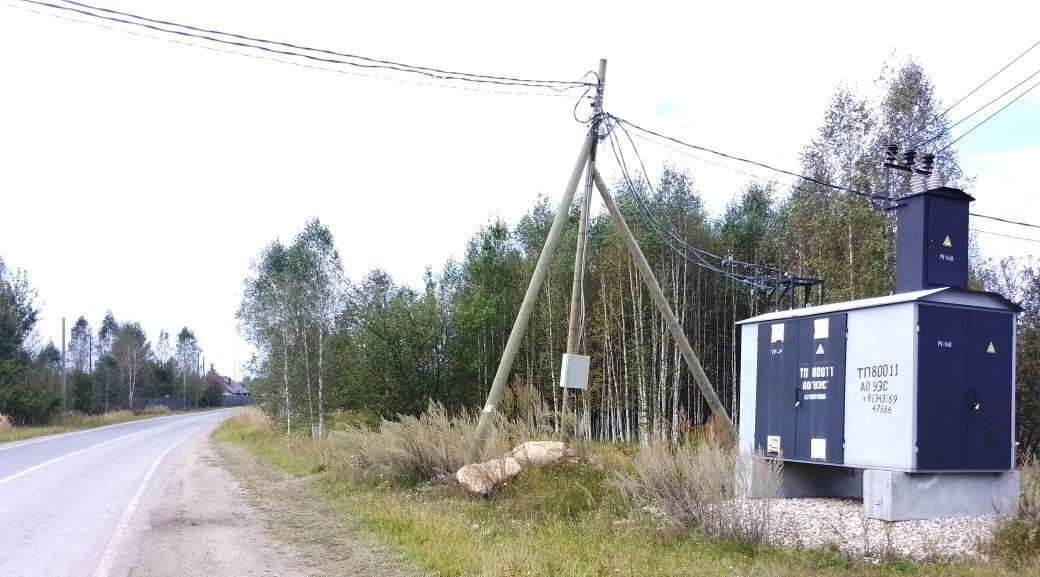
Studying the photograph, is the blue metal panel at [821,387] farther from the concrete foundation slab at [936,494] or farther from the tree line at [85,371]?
the tree line at [85,371]

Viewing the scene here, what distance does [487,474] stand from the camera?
1277cm

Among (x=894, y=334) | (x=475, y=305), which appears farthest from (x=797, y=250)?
(x=894, y=334)

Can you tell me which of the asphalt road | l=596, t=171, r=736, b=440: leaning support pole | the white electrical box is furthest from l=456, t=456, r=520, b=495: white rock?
the asphalt road

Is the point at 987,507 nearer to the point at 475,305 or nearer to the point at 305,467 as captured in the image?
the point at 305,467

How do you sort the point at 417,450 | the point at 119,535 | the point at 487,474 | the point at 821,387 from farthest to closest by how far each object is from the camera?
the point at 417,450
the point at 487,474
the point at 821,387
the point at 119,535

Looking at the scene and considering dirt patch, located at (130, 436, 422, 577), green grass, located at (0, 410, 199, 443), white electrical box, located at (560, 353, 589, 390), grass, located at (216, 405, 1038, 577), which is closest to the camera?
grass, located at (216, 405, 1038, 577)

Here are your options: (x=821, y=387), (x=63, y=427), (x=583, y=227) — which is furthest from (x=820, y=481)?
(x=63, y=427)

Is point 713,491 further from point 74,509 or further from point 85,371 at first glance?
point 85,371

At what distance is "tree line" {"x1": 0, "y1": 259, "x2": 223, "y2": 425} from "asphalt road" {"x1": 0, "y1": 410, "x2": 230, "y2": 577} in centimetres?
1960

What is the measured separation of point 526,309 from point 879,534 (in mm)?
7086

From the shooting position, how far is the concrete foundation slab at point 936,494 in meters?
9.57

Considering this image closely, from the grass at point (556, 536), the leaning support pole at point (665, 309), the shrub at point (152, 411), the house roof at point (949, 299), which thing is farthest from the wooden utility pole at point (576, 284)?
the shrub at point (152, 411)

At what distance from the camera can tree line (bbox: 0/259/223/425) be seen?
41.8m

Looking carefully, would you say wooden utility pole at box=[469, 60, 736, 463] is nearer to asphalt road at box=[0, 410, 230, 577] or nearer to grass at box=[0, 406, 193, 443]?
asphalt road at box=[0, 410, 230, 577]
